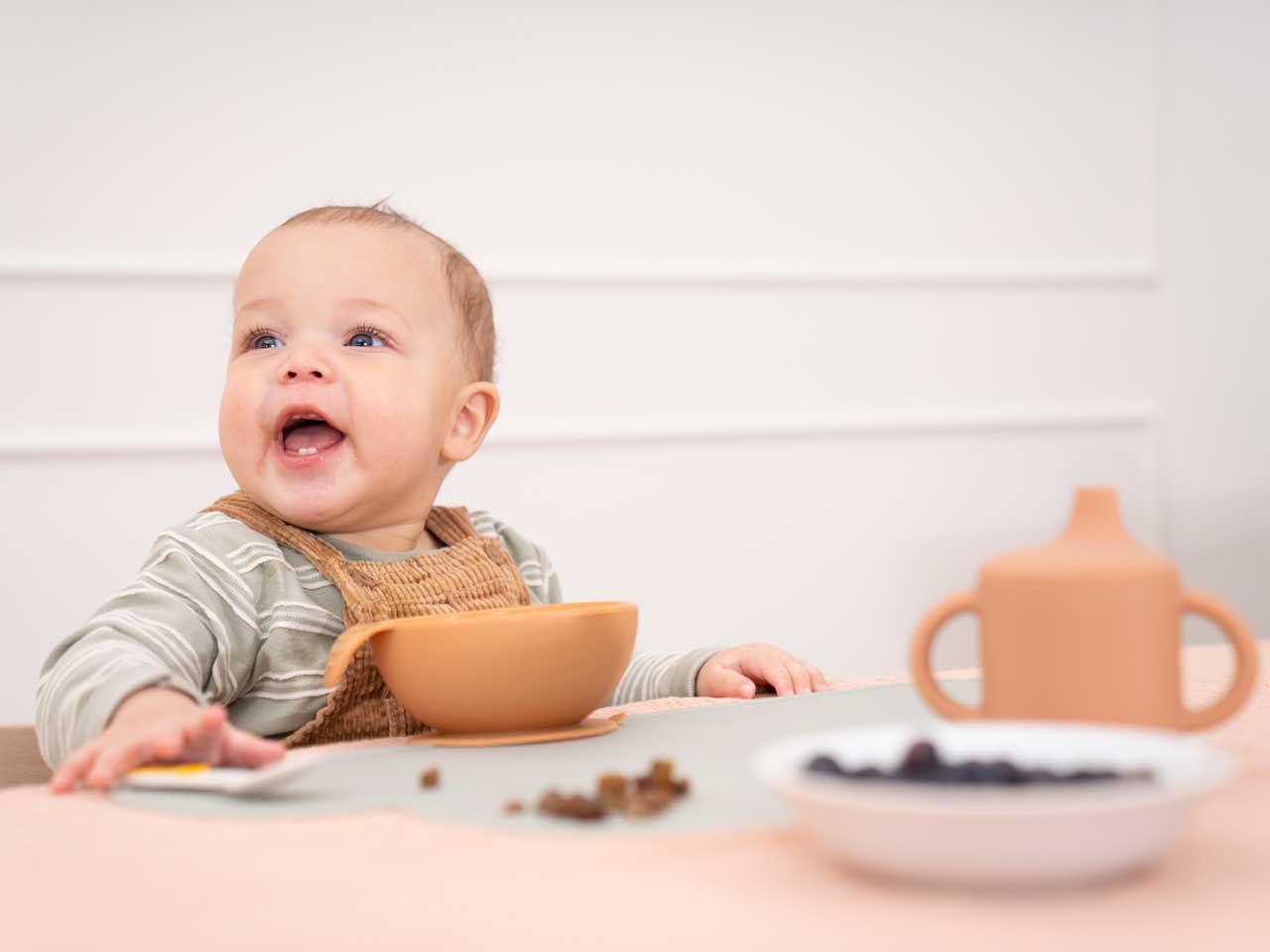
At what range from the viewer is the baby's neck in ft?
4.40

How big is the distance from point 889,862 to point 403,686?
48cm

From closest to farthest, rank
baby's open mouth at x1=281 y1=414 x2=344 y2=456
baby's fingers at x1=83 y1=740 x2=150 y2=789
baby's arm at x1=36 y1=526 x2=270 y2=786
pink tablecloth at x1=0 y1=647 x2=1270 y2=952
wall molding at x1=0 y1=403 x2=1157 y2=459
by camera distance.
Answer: pink tablecloth at x1=0 y1=647 x2=1270 y2=952, baby's fingers at x1=83 y1=740 x2=150 y2=789, baby's arm at x1=36 y1=526 x2=270 y2=786, baby's open mouth at x1=281 y1=414 x2=344 y2=456, wall molding at x1=0 y1=403 x2=1157 y2=459

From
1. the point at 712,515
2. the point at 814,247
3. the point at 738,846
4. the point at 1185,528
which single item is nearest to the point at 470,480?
the point at 712,515

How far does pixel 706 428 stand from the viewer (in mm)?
2795

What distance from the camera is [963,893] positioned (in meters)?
0.49

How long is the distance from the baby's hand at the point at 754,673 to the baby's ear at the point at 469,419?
0.34 metres

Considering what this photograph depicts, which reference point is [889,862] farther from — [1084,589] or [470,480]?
[470,480]

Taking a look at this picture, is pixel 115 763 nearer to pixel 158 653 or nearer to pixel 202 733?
pixel 202 733

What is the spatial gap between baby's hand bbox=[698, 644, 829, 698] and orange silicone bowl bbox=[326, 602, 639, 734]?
0.26 m

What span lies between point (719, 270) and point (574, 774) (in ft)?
7.02

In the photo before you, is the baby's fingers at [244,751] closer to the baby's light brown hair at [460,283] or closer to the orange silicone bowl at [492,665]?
the orange silicone bowl at [492,665]

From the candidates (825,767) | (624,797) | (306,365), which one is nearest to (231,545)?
(306,365)

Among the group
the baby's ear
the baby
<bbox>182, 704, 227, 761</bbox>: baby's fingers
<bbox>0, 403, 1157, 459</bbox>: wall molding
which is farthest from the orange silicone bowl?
<bbox>0, 403, 1157, 459</bbox>: wall molding

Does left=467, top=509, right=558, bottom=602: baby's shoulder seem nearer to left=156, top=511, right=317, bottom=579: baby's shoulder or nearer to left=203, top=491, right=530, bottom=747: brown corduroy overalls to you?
left=203, top=491, right=530, bottom=747: brown corduroy overalls
